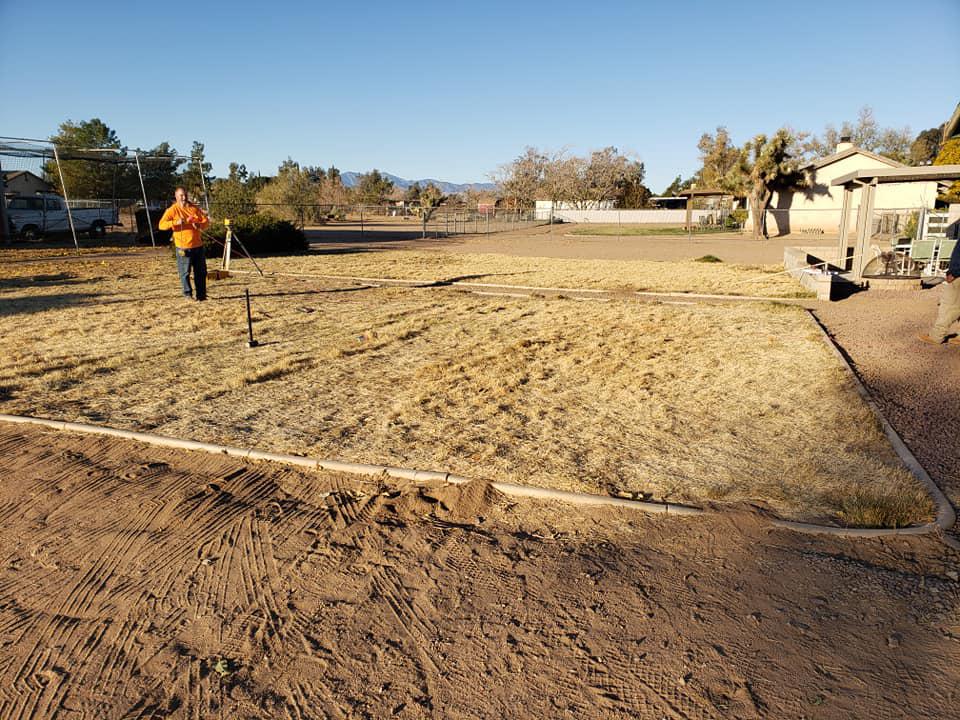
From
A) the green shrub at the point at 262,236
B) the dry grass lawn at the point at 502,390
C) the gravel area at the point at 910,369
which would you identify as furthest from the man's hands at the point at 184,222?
the green shrub at the point at 262,236

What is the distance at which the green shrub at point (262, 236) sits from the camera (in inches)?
824

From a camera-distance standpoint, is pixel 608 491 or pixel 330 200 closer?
pixel 608 491

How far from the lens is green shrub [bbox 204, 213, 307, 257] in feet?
68.6

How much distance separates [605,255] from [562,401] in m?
20.1

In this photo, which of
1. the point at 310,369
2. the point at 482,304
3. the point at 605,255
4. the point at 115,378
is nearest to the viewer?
the point at 115,378

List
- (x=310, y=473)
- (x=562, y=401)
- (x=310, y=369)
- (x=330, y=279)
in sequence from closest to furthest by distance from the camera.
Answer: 1. (x=310, y=473)
2. (x=562, y=401)
3. (x=310, y=369)
4. (x=330, y=279)

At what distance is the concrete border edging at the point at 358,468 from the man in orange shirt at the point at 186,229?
5946mm

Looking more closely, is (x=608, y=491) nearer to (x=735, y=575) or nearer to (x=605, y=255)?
(x=735, y=575)

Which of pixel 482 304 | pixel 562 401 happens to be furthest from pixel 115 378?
pixel 482 304


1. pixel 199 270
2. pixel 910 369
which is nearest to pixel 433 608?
pixel 910 369

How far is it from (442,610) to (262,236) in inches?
844

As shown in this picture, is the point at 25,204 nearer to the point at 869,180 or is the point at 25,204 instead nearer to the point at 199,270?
the point at 199,270

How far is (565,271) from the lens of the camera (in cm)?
1870

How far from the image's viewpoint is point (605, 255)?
25.4m
